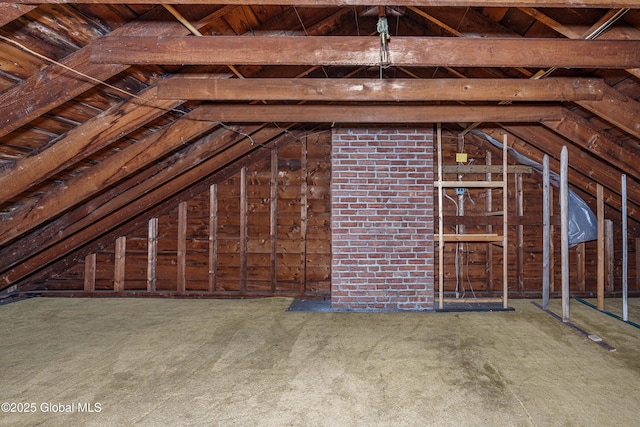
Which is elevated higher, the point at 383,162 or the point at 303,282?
the point at 383,162

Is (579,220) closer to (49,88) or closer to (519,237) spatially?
(519,237)

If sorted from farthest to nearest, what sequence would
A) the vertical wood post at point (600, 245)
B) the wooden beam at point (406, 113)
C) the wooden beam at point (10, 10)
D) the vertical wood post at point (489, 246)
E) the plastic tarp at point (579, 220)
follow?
1. the vertical wood post at point (489, 246)
2. the plastic tarp at point (579, 220)
3. the vertical wood post at point (600, 245)
4. the wooden beam at point (406, 113)
5. the wooden beam at point (10, 10)

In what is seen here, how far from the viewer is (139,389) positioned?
207cm

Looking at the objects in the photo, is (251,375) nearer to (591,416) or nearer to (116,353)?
(116,353)

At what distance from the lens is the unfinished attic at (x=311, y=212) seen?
1932 mm

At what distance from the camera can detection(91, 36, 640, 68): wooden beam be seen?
6.49 ft

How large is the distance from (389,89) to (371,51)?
46 cm

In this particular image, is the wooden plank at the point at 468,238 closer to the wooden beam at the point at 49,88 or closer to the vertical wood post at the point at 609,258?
the vertical wood post at the point at 609,258

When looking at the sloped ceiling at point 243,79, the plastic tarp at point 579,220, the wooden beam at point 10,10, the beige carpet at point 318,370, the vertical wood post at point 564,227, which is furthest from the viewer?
the plastic tarp at point 579,220

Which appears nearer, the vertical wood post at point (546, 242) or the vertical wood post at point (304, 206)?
the vertical wood post at point (546, 242)

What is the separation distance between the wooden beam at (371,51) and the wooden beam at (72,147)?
1.60 feet

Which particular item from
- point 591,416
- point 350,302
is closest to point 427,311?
point 350,302

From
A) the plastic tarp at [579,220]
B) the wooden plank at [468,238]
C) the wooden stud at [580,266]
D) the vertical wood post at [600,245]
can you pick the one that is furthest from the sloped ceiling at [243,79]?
the wooden plank at [468,238]

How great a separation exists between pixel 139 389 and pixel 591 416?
247 cm
